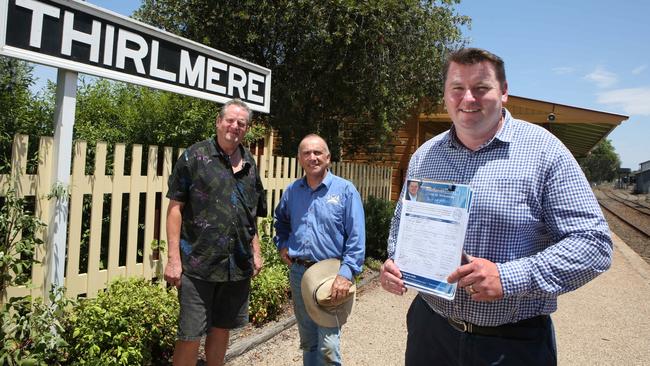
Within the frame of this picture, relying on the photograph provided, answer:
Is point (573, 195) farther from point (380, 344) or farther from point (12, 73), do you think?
point (12, 73)

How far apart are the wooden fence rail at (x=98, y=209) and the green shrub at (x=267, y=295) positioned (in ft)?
Answer: 3.32

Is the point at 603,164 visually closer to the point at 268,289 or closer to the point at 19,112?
the point at 268,289

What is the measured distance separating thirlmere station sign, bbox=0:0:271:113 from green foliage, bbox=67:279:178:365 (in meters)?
1.66

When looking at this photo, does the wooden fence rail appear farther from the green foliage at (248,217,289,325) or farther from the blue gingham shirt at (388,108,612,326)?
the blue gingham shirt at (388,108,612,326)

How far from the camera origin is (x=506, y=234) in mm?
1589

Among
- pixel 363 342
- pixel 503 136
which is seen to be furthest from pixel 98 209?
pixel 503 136

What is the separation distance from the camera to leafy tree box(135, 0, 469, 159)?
6.71 metres

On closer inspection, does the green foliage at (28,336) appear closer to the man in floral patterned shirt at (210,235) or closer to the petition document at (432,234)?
the man in floral patterned shirt at (210,235)

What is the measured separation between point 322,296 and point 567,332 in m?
3.81

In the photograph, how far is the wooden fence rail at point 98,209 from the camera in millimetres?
3076

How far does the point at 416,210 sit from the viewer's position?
167 cm

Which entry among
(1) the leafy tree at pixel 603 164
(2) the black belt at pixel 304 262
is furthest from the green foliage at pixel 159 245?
(1) the leafy tree at pixel 603 164

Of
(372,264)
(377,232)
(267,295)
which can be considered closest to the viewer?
(267,295)

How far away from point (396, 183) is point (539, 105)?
4.28m
